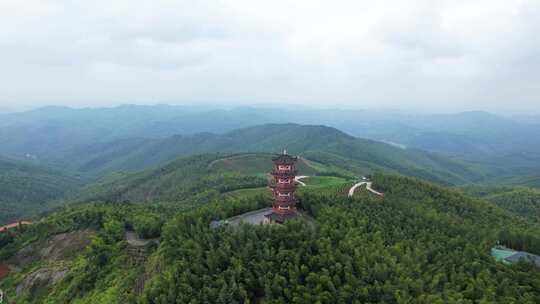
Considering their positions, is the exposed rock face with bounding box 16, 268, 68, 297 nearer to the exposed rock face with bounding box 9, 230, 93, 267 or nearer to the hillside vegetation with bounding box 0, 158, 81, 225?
the exposed rock face with bounding box 9, 230, 93, 267

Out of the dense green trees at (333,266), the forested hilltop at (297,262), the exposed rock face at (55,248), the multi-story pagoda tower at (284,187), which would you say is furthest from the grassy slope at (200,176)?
the dense green trees at (333,266)

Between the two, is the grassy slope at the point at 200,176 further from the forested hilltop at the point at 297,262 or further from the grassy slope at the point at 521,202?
the forested hilltop at the point at 297,262

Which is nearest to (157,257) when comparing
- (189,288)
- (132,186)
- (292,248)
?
(189,288)

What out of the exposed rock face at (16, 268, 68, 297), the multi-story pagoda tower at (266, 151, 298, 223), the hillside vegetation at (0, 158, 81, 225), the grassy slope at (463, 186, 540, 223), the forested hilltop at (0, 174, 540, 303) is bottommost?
the hillside vegetation at (0, 158, 81, 225)

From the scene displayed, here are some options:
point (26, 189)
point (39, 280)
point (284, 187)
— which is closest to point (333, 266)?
point (284, 187)

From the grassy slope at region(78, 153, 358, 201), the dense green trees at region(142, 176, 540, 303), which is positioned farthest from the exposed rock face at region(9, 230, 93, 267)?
the grassy slope at region(78, 153, 358, 201)

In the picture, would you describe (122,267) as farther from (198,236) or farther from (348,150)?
(348,150)

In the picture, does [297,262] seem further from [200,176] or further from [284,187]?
[200,176]

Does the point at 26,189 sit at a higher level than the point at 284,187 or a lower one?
lower
